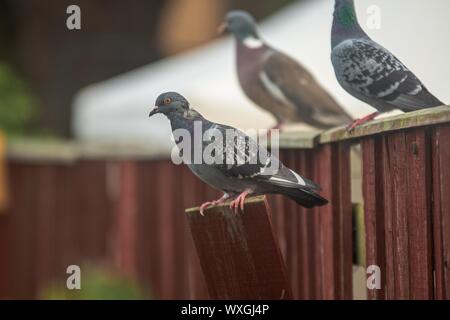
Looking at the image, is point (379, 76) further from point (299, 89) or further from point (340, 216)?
point (299, 89)

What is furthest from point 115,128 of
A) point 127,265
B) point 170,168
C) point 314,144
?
point 314,144

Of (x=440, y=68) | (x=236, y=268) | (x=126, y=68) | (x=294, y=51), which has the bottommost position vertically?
(x=236, y=268)

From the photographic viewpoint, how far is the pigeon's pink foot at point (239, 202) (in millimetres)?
3473

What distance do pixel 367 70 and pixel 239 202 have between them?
62cm

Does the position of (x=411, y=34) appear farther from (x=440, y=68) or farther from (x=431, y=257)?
(x=431, y=257)

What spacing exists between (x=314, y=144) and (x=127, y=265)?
4100 mm

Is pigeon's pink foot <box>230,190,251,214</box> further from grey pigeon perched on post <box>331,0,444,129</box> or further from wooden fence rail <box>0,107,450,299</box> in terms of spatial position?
grey pigeon perched on post <box>331,0,444,129</box>

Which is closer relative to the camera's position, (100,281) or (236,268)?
(236,268)

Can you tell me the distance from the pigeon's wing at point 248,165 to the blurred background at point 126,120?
1.74 feet

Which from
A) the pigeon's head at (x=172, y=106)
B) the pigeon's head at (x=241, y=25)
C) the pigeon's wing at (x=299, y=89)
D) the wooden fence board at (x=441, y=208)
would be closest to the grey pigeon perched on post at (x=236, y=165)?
the pigeon's head at (x=172, y=106)

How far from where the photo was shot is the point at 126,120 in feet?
26.3

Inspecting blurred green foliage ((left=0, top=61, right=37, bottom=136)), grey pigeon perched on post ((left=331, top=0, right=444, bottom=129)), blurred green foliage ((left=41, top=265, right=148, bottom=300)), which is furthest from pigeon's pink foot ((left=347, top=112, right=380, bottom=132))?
blurred green foliage ((left=0, top=61, right=37, bottom=136))

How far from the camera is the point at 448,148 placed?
3.19 m

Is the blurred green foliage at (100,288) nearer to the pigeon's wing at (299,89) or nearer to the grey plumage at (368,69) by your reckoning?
the pigeon's wing at (299,89)
